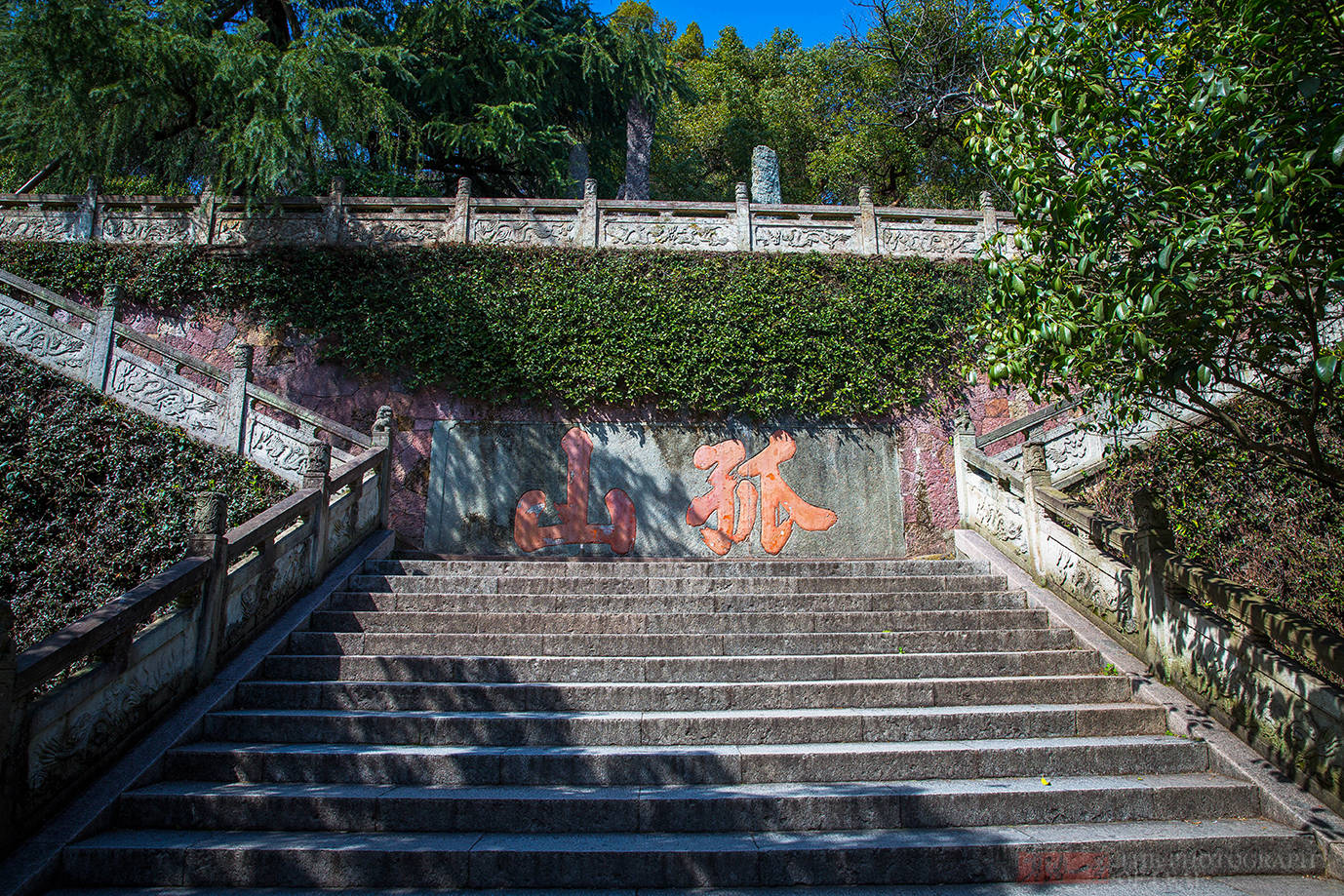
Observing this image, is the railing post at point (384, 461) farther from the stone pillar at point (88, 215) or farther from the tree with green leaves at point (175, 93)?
the stone pillar at point (88, 215)

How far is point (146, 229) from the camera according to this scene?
11.4 m

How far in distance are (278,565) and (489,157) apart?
1187 cm

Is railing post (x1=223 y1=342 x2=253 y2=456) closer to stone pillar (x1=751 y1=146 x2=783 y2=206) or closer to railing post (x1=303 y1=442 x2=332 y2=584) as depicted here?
railing post (x1=303 y1=442 x2=332 y2=584)

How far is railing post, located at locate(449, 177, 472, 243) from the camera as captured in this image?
37.6ft

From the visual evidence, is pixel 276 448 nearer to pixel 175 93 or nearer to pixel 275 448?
pixel 275 448

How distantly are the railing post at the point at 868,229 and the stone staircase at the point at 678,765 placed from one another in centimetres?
677

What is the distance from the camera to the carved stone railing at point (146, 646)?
384 centimetres

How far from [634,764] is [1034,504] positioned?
4.71 m

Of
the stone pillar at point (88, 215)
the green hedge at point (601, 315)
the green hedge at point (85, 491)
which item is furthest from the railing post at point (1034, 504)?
the stone pillar at point (88, 215)

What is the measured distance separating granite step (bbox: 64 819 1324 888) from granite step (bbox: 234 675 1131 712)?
1.27 m

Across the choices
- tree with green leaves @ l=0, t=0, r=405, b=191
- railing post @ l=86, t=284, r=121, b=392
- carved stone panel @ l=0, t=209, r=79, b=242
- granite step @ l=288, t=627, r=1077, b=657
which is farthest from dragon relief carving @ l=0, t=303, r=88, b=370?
granite step @ l=288, t=627, r=1077, b=657

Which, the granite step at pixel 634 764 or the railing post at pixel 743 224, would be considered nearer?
the granite step at pixel 634 764

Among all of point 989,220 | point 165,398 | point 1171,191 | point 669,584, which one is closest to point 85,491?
point 165,398

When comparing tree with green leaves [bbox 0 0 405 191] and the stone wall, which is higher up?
tree with green leaves [bbox 0 0 405 191]
